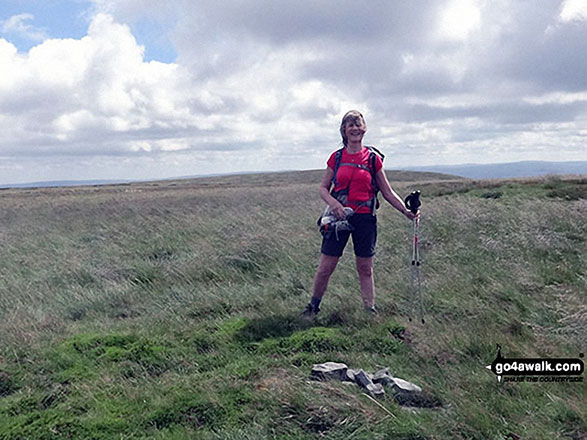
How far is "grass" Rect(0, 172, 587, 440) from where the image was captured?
3.06 m

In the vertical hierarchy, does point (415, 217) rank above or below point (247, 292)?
above

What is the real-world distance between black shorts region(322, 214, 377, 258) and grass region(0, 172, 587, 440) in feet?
1.96

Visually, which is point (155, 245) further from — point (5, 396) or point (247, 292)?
point (5, 396)

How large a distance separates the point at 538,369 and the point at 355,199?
2.24 meters

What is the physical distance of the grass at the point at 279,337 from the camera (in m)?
3.06

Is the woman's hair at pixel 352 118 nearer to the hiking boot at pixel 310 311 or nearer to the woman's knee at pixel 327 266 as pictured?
the woman's knee at pixel 327 266

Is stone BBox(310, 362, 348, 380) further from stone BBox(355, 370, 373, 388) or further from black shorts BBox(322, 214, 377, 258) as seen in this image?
black shorts BBox(322, 214, 377, 258)

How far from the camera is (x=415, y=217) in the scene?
5.11 m

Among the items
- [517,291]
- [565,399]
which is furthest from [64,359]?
[517,291]

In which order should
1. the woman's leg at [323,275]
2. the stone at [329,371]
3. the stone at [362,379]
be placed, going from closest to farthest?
1. the stone at [362,379]
2. the stone at [329,371]
3. the woman's leg at [323,275]

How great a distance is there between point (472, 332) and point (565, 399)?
45.3 inches

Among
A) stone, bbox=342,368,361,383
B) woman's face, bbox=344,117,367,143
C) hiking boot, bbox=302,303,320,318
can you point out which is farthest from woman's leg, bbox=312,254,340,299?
stone, bbox=342,368,361,383

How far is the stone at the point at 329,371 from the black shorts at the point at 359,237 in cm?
162

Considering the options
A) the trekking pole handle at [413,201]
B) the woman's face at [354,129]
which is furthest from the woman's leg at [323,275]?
the woman's face at [354,129]
